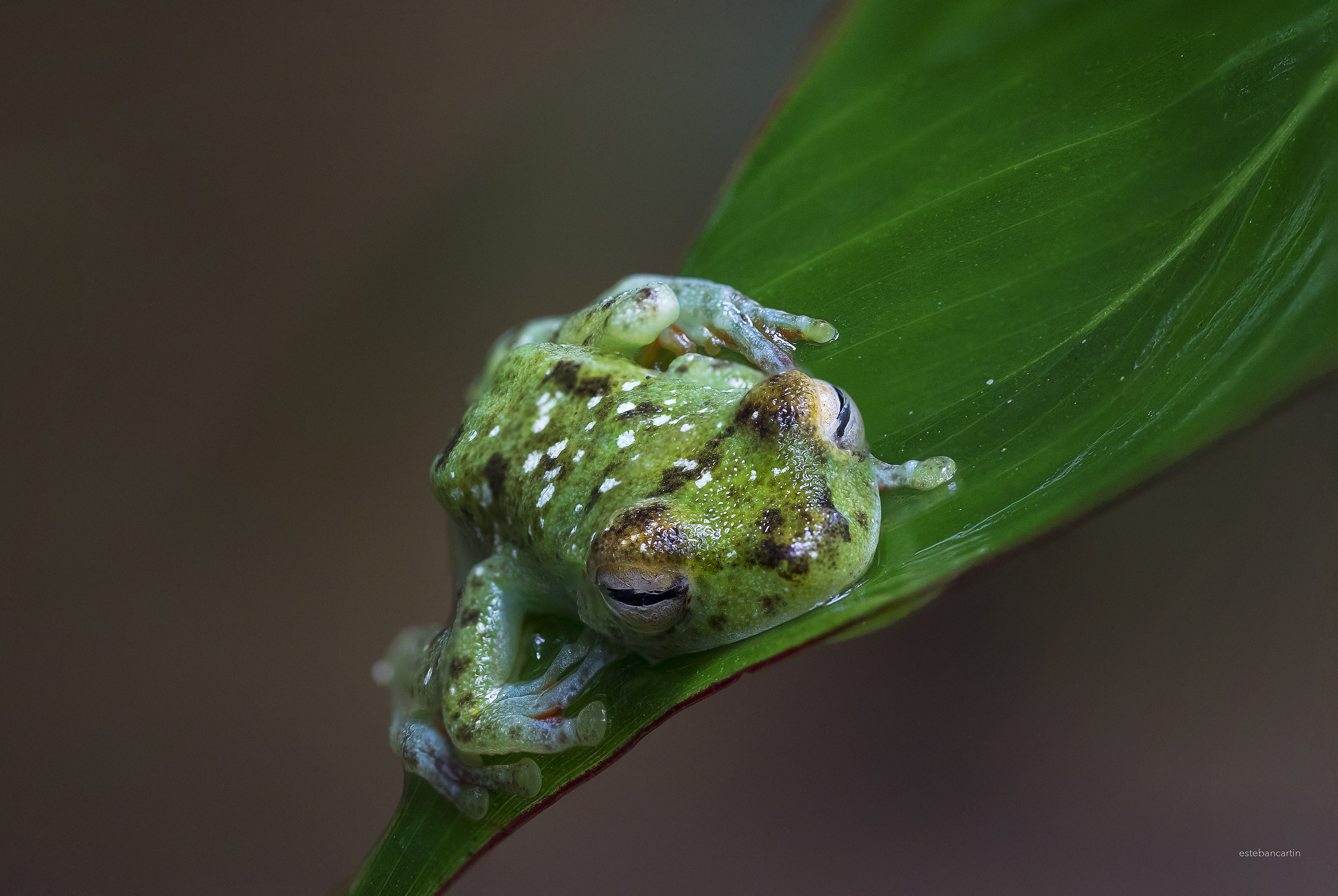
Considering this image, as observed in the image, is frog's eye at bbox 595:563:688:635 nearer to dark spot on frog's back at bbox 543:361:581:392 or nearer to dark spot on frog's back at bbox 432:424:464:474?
dark spot on frog's back at bbox 543:361:581:392

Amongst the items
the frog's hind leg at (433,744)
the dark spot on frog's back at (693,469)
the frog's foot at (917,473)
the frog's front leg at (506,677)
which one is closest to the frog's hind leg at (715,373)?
the dark spot on frog's back at (693,469)

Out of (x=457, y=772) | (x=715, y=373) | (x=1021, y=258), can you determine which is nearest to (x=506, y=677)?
(x=457, y=772)

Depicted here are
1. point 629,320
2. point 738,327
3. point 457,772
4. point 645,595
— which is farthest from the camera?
point 629,320

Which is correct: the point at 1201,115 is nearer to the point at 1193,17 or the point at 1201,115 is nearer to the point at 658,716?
the point at 1193,17

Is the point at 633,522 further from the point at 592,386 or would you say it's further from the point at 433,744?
the point at 433,744

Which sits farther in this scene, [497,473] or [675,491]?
[497,473]

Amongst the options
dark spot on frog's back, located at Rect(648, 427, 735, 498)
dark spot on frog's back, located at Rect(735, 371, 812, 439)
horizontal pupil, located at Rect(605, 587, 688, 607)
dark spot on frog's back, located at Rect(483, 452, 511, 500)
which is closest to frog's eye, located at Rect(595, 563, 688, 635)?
horizontal pupil, located at Rect(605, 587, 688, 607)
